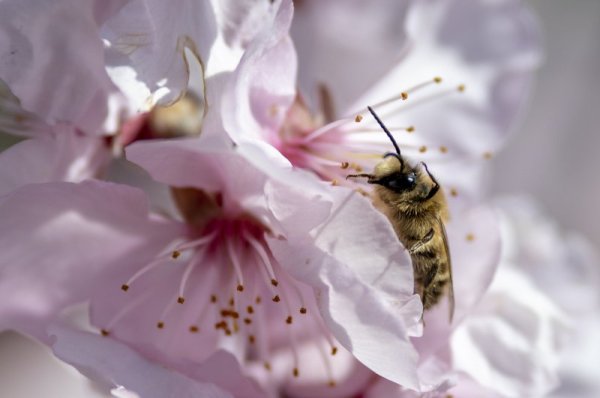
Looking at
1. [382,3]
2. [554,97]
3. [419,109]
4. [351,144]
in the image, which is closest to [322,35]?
[382,3]

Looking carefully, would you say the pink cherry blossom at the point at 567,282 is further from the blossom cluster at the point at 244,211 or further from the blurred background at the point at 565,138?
the blurred background at the point at 565,138

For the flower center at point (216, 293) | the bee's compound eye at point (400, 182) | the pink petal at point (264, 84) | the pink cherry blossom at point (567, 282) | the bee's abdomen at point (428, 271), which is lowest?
the pink cherry blossom at point (567, 282)

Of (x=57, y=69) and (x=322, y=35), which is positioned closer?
(x=57, y=69)

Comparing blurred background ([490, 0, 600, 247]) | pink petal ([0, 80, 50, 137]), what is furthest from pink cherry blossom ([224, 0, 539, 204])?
blurred background ([490, 0, 600, 247])

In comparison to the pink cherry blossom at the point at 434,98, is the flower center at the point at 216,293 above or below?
below

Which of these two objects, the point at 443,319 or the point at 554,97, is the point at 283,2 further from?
the point at 554,97

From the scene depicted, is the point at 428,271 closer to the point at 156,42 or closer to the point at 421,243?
the point at 421,243

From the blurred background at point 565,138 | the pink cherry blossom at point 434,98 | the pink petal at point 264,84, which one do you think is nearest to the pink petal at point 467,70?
the pink cherry blossom at point 434,98
